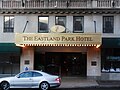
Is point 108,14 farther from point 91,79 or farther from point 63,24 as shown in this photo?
point 91,79

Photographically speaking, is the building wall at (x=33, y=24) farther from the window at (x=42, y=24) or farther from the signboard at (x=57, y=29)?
the signboard at (x=57, y=29)

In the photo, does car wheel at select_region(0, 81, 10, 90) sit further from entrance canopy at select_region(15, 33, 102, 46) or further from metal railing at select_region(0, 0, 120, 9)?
metal railing at select_region(0, 0, 120, 9)

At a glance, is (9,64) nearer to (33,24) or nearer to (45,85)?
(33,24)

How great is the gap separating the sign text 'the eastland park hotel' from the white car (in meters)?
5.55

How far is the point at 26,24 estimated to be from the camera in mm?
32750

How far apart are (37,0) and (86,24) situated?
536 cm

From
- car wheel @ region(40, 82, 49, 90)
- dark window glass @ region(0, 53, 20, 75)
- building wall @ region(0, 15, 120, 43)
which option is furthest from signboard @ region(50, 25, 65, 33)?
car wheel @ region(40, 82, 49, 90)

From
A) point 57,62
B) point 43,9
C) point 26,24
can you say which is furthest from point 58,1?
point 57,62

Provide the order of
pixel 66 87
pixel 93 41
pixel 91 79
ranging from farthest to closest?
pixel 91 79, pixel 93 41, pixel 66 87

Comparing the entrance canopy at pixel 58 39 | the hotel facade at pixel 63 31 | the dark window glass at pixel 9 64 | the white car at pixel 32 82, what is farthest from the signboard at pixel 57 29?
the white car at pixel 32 82

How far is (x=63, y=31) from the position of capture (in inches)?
1249

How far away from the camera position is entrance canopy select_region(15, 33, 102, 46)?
96.2 feet

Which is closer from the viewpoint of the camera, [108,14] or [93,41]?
[93,41]

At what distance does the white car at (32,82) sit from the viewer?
24281 mm
